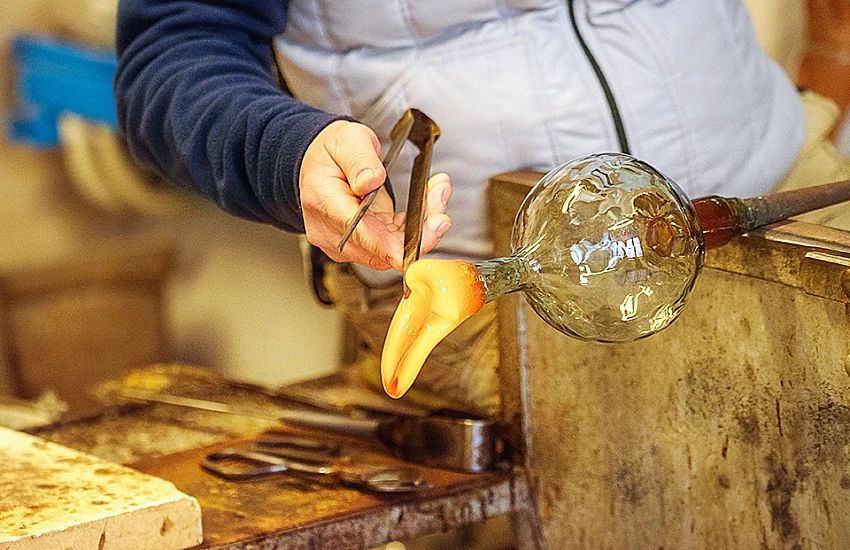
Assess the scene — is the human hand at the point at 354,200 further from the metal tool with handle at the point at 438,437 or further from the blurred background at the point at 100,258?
the blurred background at the point at 100,258

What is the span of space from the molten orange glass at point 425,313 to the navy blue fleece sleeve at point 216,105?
184mm

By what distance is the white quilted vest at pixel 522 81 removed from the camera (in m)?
0.82

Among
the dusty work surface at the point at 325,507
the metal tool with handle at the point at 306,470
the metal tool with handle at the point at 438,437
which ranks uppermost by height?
the metal tool with handle at the point at 438,437

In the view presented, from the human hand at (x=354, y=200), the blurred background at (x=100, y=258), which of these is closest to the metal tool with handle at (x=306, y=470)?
the human hand at (x=354, y=200)

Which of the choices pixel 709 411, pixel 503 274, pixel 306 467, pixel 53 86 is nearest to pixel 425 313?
pixel 503 274

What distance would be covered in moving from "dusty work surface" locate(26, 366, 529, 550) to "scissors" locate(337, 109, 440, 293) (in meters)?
0.24

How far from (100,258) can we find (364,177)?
1.67 meters

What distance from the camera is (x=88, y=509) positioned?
710mm

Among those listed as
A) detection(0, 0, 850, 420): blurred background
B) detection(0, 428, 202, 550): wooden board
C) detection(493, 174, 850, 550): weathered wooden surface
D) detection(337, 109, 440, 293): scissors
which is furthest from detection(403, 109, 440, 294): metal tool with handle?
detection(0, 0, 850, 420): blurred background

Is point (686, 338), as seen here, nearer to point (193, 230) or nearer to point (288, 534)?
point (288, 534)

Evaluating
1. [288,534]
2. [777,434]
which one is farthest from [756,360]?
[288,534]

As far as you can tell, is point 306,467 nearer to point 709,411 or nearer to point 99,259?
point 709,411

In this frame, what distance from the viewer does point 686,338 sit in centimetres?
74

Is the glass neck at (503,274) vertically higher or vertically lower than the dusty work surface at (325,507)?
higher
